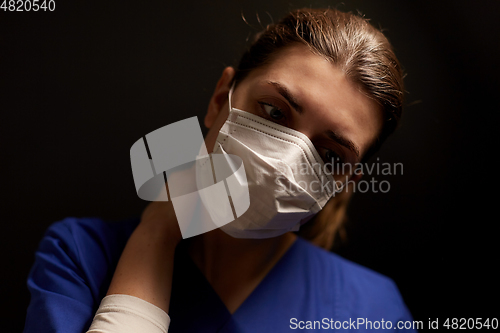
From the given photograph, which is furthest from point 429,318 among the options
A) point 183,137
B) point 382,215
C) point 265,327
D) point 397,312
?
point 183,137

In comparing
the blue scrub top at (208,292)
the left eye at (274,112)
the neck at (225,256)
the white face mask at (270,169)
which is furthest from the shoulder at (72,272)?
the left eye at (274,112)

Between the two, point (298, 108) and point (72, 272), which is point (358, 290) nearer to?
point (298, 108)

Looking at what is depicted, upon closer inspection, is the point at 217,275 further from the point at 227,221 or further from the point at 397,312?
the point at 397,312

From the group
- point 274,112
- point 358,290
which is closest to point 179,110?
point 274,112

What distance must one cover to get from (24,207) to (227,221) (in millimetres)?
646

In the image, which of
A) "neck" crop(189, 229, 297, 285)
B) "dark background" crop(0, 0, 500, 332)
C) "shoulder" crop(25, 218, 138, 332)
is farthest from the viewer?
"dark background" crop(0, 0, 500, 332)

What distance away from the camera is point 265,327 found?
81 cm

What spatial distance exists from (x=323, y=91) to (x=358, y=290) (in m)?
0.56

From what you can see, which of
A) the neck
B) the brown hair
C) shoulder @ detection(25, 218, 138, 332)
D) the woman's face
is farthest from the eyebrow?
shoulder @ detection(25, 218, 138, 332)

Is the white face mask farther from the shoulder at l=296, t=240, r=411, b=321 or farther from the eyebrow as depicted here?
the shoulder at l=296, t=240, r=411, b=321

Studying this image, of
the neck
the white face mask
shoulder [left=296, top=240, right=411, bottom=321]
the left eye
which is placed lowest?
shoulder [left=296, top=240, right=411, bottom=321]

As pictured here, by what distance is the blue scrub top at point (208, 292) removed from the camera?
2.27 feet

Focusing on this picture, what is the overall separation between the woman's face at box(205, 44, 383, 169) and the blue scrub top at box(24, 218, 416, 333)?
32 cm

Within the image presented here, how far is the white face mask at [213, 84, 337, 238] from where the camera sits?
68cm
